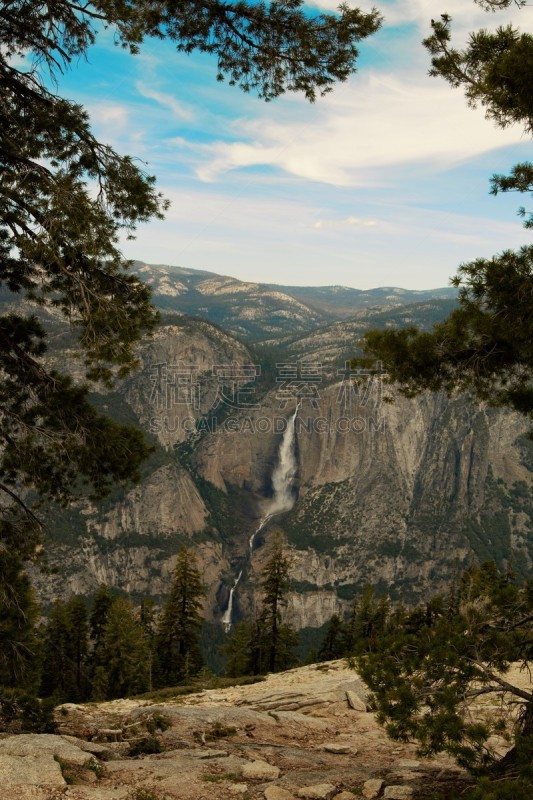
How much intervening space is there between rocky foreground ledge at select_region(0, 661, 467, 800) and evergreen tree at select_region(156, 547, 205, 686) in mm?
22426

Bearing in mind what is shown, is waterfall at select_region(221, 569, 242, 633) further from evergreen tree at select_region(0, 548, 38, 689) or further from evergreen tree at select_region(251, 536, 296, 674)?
evergreen tree at select_region(0, 548, 38, 689)

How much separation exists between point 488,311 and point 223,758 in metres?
9.17

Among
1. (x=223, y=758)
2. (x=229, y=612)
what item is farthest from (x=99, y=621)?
(x=229, y=612)

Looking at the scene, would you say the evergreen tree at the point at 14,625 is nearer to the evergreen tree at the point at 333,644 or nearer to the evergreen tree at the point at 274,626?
the evergreen tree at the point at 274,626

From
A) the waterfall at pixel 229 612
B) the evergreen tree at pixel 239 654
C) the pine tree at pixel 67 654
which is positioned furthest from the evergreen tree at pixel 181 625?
the waterfall at pixel 229 612

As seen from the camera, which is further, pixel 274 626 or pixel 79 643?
pixel 79 643

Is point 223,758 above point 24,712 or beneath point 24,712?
beneath

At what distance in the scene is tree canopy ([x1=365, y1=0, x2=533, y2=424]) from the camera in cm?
776

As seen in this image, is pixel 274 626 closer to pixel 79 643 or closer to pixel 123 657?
pixel 123 657

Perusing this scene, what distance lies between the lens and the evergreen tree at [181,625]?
39094 mm

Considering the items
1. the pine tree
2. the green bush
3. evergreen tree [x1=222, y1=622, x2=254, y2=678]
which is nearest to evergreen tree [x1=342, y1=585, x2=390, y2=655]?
evergreen tree [x1=222, y1=622, x2=254, y2=678]

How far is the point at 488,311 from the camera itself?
898cm

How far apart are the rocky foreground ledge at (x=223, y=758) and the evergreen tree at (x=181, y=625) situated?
73.6ft

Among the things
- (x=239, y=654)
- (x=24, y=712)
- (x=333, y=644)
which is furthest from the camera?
(x=333, y=644)
